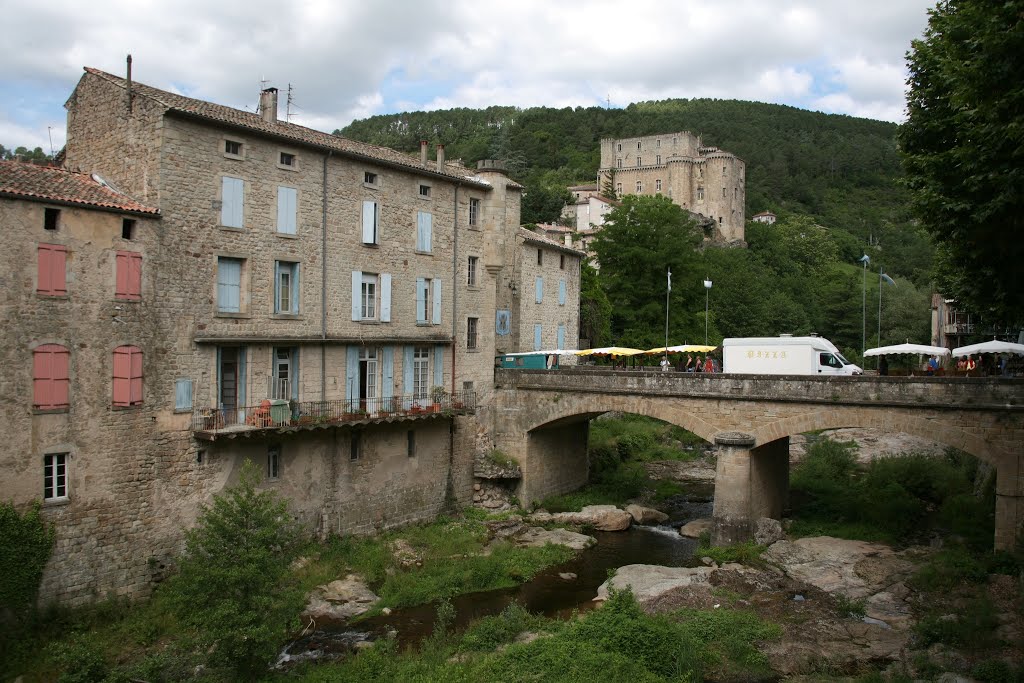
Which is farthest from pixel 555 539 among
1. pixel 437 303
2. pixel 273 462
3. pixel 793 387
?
pixel 273 462

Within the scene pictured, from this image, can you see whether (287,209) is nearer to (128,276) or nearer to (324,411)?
(128,276)

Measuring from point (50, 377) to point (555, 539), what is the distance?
56.3ft

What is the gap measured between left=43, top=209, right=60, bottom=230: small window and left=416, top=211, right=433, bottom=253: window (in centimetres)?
1265

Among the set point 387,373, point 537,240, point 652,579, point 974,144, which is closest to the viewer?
point 974,144

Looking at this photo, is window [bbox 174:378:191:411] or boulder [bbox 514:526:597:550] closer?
window [bbox 174:378:191:411]

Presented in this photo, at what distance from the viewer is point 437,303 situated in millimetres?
29984

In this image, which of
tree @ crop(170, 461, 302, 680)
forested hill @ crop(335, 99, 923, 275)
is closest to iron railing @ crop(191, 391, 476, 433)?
tree @ crop(170, 461, 302, 680)

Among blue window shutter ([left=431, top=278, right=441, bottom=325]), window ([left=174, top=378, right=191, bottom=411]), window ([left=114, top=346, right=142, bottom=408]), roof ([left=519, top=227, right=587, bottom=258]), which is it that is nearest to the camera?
window ([left=114, top=346, right=142, bottom=408])

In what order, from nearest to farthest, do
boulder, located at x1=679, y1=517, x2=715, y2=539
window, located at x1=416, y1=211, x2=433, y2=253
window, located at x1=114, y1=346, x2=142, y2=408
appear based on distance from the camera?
window, located at x1=114, y1=346, x2=142, y2=408
boulder, located at x1=679, y1=517, x2=715, y2=539
window, located at x1=416, y1=211, x2=433, y2=253

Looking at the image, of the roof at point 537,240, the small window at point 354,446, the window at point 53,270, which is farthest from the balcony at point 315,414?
the roof at point 537,240

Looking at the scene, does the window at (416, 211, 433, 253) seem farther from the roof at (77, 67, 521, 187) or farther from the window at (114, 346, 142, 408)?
the window at (114, 346, 142, 408)

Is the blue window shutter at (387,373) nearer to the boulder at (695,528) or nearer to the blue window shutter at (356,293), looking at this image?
the blue window shutter at (356,293)

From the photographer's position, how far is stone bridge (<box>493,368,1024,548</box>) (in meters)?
22.2

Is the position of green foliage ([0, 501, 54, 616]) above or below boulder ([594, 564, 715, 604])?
above
